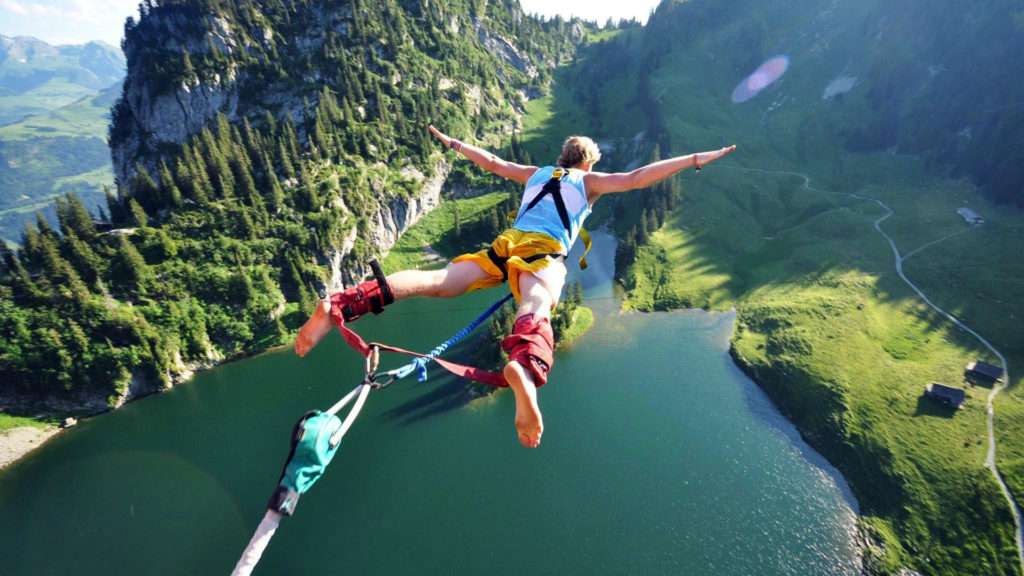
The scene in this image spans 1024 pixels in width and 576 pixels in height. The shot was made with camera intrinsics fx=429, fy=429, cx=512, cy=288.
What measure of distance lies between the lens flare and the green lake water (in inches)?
4048

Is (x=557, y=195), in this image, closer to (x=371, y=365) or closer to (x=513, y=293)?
(x=513, y=293)

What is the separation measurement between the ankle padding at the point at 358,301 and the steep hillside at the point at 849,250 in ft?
115

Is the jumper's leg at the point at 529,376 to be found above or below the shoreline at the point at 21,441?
above

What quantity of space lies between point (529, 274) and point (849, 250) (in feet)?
224

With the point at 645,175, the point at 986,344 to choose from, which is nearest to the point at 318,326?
the point at 645,175

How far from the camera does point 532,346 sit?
4.33 metres

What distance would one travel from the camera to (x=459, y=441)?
33406mm

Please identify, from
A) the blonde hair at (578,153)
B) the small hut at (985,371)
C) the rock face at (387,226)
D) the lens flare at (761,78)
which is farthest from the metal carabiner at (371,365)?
the lens flare at (761,78)

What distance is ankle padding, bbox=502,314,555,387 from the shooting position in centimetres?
424

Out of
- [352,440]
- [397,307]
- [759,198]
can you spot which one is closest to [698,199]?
[759,198]

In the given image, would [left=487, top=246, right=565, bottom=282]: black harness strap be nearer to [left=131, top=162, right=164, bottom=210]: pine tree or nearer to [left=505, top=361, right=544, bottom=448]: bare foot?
[left=505, top=361, right=544, bottom=448]: bare foot

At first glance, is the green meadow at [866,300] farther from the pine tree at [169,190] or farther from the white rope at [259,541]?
the pine tree at [169,190]

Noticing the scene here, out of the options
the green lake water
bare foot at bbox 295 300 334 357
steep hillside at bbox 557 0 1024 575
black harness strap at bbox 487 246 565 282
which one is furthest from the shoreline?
steep hillside at bbox 557 0 1024 575

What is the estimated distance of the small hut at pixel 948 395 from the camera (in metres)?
32.6
